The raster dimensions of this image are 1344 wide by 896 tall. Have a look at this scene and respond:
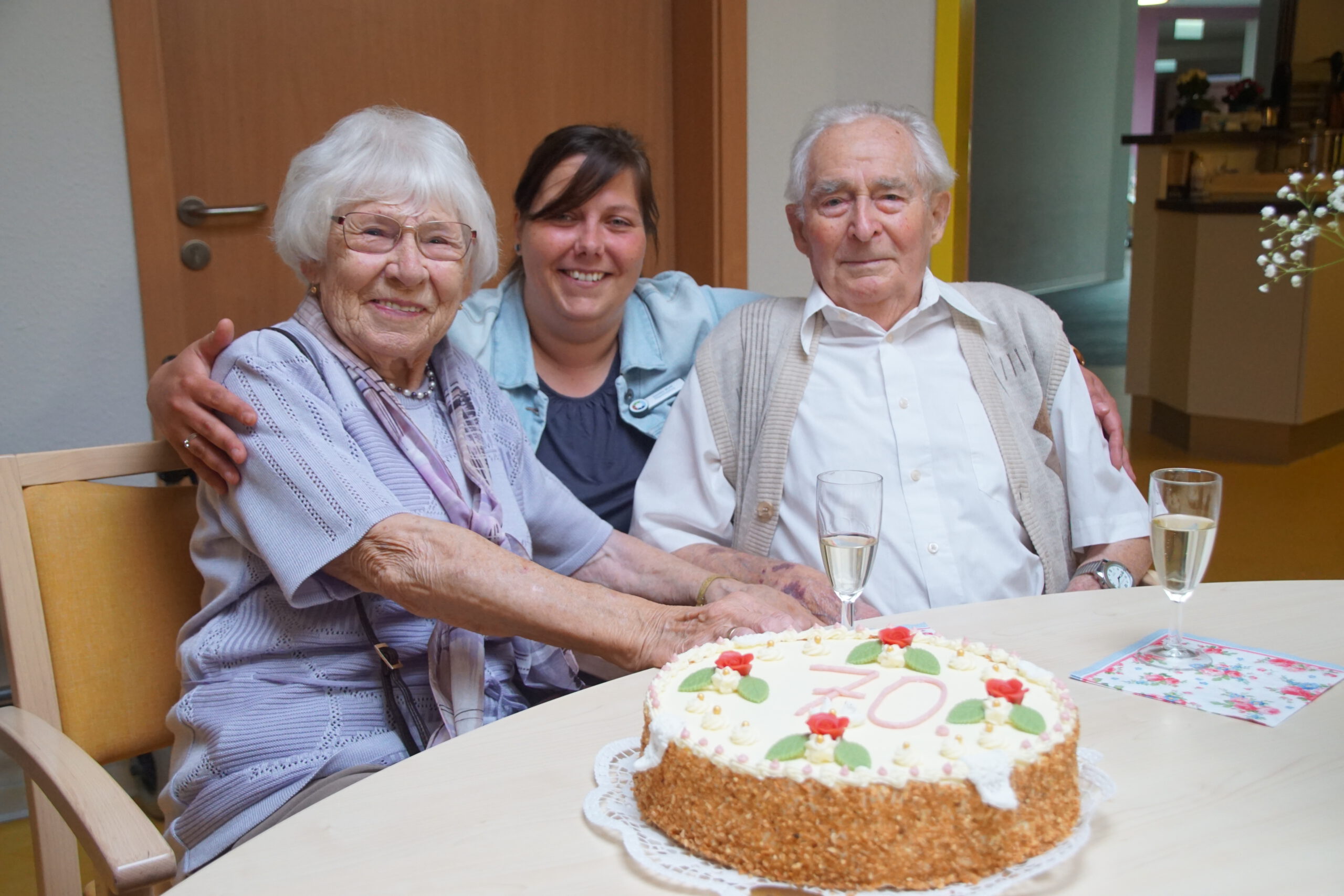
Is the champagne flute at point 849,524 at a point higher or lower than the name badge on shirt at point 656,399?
higher

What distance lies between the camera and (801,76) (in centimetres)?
357

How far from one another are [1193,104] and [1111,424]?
6507mm

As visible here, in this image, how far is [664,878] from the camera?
0.83 metres

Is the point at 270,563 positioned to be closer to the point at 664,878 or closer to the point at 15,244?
the point at 664,878

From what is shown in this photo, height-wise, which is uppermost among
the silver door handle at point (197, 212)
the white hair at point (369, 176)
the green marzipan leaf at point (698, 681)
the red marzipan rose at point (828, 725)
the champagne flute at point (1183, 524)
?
the white hair at point (369, 176)

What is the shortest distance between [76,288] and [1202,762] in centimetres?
242

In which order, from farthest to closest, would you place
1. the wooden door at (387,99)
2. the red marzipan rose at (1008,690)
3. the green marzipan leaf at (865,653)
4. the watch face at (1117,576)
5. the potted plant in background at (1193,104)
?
the potted plant in background at (1193,104) → the wooden door at (387,99) → the watch face at (1117,576) → the green marzipan leaf at (865,653) → the red marzipan rose at (1008,690)

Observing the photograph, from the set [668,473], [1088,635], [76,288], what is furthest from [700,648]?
[76,288]

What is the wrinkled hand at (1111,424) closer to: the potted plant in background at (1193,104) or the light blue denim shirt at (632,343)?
the light blue denim shirt at (632,343)

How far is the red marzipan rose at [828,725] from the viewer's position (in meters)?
0.85

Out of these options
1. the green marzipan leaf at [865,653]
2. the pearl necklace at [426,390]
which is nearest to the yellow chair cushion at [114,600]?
the pearl necklace at [426,390]

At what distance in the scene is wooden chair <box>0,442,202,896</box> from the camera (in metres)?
1.39

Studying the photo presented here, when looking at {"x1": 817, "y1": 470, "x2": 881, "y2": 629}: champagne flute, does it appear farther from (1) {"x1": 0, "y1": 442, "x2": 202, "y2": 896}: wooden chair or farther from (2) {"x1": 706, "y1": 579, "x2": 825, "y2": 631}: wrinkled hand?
(1) {"x1": 0, "y1": 442, "x2": 202, "y2": 896}: wooden chair

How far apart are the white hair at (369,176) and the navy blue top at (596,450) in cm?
54
